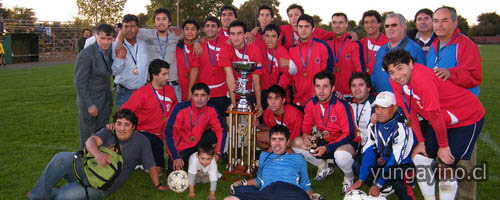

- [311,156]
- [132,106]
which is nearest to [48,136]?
[132,106]

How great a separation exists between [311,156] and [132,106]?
2.46 meters

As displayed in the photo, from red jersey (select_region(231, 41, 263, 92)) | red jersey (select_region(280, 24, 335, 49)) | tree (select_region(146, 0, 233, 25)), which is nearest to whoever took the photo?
red jersey (select_region(231, 41, 263, 92))

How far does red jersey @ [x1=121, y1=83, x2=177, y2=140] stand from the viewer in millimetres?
5324

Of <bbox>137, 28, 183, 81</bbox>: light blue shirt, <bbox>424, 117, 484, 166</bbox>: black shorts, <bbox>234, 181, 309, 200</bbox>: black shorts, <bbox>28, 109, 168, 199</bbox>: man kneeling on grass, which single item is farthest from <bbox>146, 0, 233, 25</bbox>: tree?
<bbox>424, 117, 484, 166</bbox>: black shorts

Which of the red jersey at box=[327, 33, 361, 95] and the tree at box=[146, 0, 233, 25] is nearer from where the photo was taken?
the red jersey at box=[327, 33, 361, 95]

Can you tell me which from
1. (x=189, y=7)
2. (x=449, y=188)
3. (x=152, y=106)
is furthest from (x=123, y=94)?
(x=189, y=7)

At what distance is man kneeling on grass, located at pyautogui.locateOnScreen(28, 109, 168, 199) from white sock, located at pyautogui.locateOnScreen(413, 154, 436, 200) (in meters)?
2.79

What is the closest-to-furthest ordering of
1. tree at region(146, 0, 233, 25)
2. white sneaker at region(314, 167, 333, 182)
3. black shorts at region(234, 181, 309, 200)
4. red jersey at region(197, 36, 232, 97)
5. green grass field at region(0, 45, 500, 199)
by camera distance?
black shorts at region(234, 181, 309, 200), green grass field at region(0, 45, 500, 199), white sneaker at region(314, 167, 333, 182), red jersey at region(197, 36, 232, 97), tree at region(146, 0, 233, 25)

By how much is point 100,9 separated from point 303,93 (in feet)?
124

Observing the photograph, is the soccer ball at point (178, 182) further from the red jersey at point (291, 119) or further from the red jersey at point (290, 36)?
the red jersey at point (290, 36)

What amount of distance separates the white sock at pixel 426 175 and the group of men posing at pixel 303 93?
0.07 ft

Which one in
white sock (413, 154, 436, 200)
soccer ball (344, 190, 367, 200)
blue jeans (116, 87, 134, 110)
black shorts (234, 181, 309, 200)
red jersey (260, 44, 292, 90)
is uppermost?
red jersey (260, 44, 292, 90)

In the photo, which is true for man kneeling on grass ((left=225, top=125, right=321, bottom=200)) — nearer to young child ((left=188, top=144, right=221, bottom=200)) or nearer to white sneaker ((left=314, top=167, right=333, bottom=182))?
young child ((left=188, top=144, right=221, bottom=200))

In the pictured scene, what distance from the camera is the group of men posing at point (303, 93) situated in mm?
3715
